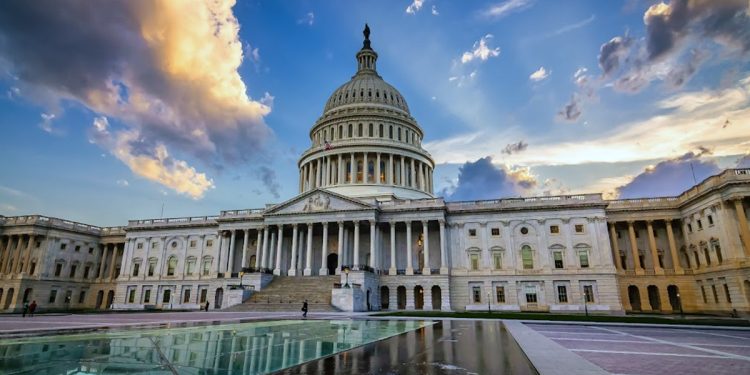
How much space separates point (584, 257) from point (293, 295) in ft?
122

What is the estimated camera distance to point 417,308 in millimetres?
56250

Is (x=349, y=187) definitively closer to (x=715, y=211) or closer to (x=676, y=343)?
(x=715, y=211)

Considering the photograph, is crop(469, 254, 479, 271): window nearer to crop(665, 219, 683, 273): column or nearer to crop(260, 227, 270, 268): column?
crop(665, 219, 683, 273): column

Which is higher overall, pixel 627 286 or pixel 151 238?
pixel 151 238

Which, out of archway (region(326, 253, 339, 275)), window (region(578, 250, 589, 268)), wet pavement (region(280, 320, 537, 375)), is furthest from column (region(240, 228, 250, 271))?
wet pavement (region(280, 320, 537, 375))

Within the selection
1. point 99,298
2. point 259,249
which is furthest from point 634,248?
point 99,298

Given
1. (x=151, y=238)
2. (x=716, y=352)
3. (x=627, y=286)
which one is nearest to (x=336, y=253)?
(x=151, y=238)

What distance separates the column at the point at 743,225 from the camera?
43.3 metres

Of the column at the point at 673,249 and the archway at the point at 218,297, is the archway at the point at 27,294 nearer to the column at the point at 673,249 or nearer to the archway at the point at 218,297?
the archway at the point at 218,297

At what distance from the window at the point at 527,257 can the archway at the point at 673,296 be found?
17617 mm

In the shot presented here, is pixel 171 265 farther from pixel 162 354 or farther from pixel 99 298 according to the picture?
pixel 162 354

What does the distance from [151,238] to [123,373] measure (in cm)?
7297

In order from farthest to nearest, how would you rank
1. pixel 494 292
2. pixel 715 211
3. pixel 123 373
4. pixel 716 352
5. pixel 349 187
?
pixel 349 187 < pixel 494 292 < pixel 715 211 < pixel 716 352 < pixel 123 373

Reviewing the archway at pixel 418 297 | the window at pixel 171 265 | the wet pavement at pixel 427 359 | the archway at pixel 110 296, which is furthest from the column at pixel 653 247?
the archway at pixel 110 296
